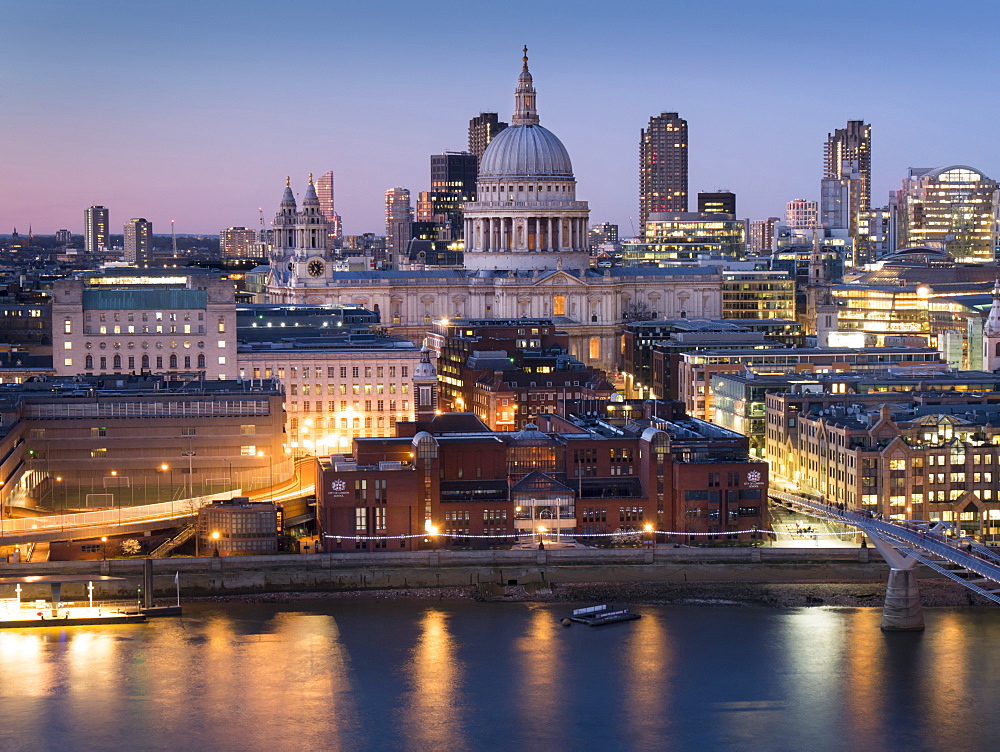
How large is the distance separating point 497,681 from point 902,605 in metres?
13.3

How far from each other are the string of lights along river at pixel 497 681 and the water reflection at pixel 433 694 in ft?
0.25

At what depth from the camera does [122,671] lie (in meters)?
58.6

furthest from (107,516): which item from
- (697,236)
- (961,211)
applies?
(961,211)

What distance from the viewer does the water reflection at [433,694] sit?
5291 cm

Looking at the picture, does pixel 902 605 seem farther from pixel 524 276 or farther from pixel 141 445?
pixel 524 276

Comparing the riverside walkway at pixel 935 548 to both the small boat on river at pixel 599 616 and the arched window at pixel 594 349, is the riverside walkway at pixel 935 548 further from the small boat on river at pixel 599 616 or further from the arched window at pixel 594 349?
the arched window at pixel 594 349

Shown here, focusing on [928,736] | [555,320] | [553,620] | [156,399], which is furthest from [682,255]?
[928,736]

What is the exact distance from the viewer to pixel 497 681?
5766cm

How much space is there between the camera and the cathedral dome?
5103 inches

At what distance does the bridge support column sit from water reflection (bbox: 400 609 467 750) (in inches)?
510

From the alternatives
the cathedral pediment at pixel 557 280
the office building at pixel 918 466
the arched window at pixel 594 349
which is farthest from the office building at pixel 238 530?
the cathedral pediment at pixel 557 280

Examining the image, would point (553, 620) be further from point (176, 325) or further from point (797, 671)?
point (176, 325)

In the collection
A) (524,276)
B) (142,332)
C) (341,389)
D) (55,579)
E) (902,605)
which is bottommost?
(902,605)

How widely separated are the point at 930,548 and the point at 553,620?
11.7 meters
